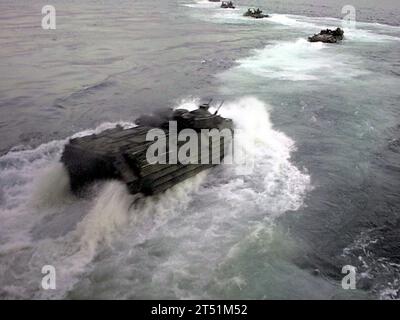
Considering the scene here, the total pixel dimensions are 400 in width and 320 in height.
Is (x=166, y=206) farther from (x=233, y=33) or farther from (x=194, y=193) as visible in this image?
(x=233, y=33)

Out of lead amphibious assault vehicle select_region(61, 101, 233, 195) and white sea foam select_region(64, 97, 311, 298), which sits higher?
lead amphibious assault vehicle select_region(61, 101, 233, 195)

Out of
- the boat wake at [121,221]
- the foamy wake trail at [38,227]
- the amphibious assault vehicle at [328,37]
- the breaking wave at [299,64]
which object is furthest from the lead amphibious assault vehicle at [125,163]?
the amphibious assault vehicle at [328,37]

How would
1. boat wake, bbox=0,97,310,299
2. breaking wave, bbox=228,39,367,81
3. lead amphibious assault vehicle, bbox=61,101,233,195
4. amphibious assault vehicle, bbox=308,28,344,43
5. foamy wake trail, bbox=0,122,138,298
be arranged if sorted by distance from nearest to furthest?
foamy wake trail, bbox=0,122,138,298, boat wake, bbox=0,97,310,299, lead amphibious assault vehicle, bbox=61,101,233,195, breaking wave, bbox=228,39,367,81, amphibious assault vehicle, bbox=308,28,344,43

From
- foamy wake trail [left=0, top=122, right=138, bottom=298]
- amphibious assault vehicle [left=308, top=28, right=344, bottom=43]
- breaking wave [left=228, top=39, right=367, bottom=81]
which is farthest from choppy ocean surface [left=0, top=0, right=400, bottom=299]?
amphibious assault vehicle [left=308, top=28, right=344, bottom=43]

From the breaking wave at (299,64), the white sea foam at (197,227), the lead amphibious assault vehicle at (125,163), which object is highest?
the breaking wave at (299,64)

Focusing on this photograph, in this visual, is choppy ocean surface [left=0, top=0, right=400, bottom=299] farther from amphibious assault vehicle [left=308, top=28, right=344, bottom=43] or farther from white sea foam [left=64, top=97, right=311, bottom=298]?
amphibious assault vehicle [left=308, top=28, right=344, bottom=43]

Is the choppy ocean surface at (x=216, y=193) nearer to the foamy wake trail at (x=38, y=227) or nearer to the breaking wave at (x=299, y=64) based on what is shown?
the foamy wake trail at (x=38, y=227)

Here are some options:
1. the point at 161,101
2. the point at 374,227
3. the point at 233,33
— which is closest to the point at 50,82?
the point at 161,101

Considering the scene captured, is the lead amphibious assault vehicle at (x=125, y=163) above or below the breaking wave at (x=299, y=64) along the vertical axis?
below

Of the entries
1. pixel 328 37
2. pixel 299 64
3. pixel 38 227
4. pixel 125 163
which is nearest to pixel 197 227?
pixel 125 163
